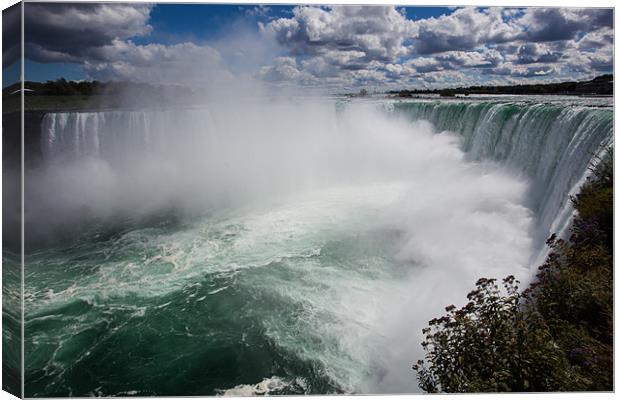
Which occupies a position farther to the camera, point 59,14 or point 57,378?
point 57,378

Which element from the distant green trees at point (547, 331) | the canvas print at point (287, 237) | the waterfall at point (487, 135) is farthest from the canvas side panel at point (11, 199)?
the waterfall at point (487, 135)

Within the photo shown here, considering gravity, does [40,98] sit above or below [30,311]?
above

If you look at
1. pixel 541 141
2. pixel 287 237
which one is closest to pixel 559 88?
pixel 541 141

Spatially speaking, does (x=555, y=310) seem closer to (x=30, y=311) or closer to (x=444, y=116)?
(x=30, y=311)

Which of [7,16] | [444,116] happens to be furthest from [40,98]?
[444,116]

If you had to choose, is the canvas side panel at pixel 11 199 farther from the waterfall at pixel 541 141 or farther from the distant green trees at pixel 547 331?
the waterfall at pixel 541 141

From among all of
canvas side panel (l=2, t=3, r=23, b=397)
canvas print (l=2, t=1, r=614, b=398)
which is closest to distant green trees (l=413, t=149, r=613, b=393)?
canvas print (l=2, t=1, r=614, b=398)
